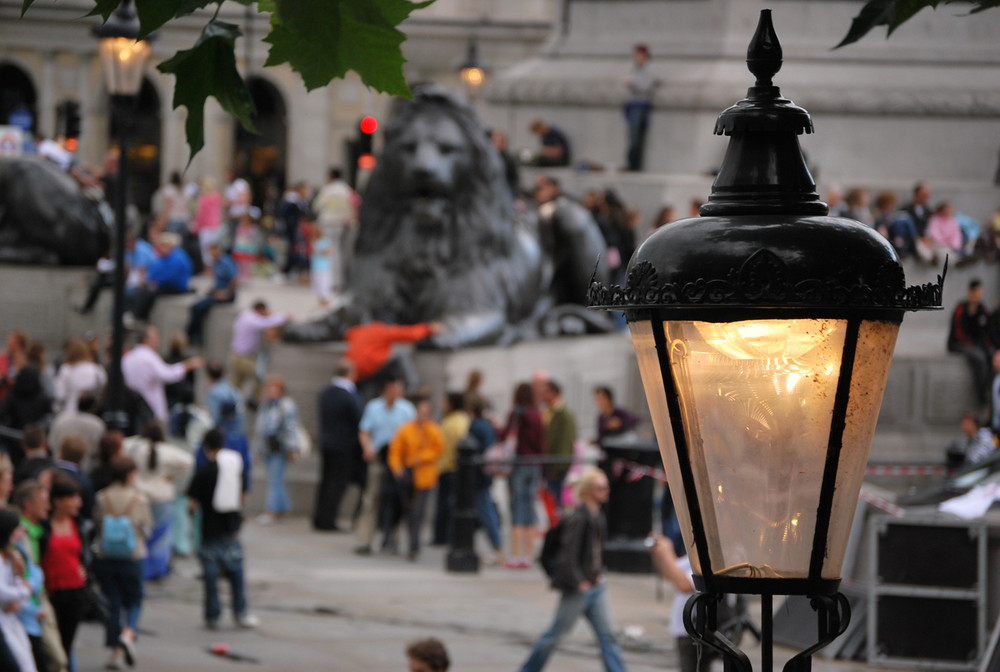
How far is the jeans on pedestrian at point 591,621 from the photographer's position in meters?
11.0

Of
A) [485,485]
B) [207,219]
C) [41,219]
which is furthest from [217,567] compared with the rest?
[207,219]

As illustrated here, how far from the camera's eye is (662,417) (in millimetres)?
3484

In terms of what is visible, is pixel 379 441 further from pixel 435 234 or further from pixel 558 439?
pixel 435 234

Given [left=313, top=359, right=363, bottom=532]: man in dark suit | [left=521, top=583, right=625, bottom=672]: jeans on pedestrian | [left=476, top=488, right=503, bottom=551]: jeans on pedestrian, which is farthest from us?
[left=313, top=359, right=363, bottom=532]: man in dark suit

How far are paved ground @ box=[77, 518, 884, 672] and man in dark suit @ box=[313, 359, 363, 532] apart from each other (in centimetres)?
53

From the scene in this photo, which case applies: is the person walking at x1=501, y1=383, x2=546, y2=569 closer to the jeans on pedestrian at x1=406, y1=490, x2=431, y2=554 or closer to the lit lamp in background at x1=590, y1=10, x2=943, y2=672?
the jeans on pedestrian at x1=406, y1=490, x2=431, y2=554

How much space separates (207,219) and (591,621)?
66.4 ft

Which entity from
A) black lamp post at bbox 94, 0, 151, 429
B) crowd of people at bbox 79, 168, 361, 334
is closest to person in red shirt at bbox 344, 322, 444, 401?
black lamp post at bbox 94, 0, 151, 429

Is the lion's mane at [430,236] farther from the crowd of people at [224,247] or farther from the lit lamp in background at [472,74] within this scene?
the lit lamp in background at [472,74]

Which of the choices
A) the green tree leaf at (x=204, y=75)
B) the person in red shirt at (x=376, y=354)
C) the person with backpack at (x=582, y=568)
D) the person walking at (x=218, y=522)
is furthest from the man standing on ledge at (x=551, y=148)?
the green tree leaf at (x=204, y=75)

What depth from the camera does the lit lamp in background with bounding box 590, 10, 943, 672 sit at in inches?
132

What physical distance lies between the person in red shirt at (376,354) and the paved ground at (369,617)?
6.06 feet

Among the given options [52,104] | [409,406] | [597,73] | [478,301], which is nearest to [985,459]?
[409,406]

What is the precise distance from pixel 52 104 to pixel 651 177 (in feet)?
132
